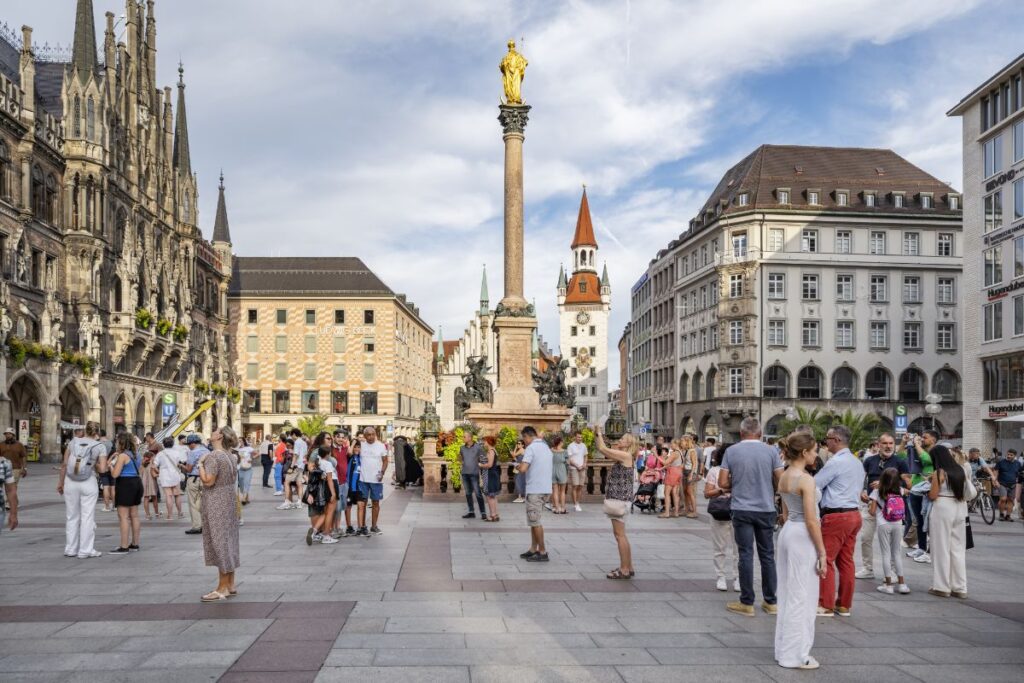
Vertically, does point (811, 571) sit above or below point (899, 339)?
below

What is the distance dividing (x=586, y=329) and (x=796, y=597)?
117m

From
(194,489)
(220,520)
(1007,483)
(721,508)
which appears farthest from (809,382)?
(220,520)

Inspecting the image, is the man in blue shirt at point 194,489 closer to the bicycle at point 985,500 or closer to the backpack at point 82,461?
the backpack at point 82,461

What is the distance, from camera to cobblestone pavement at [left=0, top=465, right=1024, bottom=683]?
7158 mm

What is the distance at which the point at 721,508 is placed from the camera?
1053 centimetres

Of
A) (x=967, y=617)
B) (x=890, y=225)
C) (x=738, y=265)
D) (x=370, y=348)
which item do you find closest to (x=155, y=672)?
(x=967, y=617)

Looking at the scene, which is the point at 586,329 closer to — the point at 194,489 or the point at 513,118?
the point at 513,118

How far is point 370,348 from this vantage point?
84250mm

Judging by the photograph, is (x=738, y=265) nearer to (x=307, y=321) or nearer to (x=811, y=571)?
(x=307, y=321)

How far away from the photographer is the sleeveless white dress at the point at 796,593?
7.30 m

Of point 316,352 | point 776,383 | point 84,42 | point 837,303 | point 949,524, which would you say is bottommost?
point 949,524

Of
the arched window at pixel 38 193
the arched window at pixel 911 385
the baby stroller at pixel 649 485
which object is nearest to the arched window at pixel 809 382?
the arched window at pixel 911 385

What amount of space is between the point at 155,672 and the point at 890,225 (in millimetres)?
66307

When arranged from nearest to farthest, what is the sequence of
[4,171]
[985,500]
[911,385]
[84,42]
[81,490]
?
[81,490] < [985,500] < [4,171] < [84,42] < [911,385]
